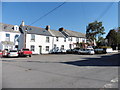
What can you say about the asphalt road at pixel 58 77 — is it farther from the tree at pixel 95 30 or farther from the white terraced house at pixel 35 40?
the tree at pixel 95 30

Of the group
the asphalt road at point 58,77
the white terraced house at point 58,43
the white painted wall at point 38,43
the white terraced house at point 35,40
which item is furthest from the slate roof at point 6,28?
the asphalt road at point 58,77

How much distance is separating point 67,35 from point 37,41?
12131mm

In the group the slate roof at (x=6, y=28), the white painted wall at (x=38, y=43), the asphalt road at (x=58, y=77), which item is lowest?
the asphalt road at (x=58, y=77)

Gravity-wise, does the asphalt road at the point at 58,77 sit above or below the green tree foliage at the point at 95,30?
below

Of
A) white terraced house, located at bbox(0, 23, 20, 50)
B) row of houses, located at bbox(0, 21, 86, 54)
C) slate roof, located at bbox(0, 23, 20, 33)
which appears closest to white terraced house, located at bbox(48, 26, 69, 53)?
row of houses, located at bbox(0, 21, 86, 54)

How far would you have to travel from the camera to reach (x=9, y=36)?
27391 millimetres

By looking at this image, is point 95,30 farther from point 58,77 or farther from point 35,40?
point 58,77

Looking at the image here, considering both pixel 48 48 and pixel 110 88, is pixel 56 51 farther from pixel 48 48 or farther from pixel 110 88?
pixel 110 88

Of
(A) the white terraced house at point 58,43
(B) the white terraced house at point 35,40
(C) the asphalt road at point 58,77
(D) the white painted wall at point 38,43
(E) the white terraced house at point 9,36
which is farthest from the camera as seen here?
(A) the white terraced house at point 58,43

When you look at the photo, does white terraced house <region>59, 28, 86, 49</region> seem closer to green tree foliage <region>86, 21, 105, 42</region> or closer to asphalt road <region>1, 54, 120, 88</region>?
green tree foliage <region>86, 21, 105, 42</region>

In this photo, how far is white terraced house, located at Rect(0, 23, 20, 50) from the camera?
2606 cm

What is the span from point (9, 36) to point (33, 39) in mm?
6235

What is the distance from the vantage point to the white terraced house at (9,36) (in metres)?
26.1

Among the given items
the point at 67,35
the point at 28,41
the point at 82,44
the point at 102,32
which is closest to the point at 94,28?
the point at 102,32
